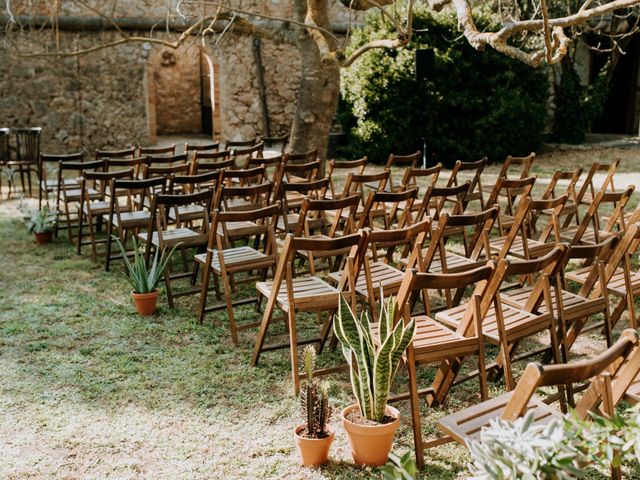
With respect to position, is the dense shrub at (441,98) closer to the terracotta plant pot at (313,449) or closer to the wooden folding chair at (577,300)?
the wooden folding chair at (577,300)

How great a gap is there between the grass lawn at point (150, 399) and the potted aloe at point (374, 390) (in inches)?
4.5

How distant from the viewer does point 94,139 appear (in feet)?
49.0

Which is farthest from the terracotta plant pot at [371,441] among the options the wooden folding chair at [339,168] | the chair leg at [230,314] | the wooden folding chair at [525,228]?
the wooden folding chair at [339,168]

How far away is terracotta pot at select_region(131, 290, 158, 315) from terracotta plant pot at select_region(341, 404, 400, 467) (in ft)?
8.34

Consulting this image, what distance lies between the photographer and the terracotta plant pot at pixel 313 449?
3281 millimetres

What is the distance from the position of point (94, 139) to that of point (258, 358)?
11.6 m

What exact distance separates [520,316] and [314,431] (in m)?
1.35

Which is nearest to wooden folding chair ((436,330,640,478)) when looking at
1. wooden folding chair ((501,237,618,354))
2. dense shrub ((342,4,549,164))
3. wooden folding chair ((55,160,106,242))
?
wooden folding chair ((501,237,618,354))

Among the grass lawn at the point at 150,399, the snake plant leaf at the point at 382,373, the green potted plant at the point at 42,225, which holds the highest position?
the snake plant leaf at the point at 382,373

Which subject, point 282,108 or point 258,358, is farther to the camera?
point 282,108

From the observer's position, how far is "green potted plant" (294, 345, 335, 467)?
328cm

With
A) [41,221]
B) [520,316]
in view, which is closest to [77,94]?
[41,221]

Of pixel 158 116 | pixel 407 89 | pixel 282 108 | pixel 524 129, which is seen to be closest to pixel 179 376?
pixel 407 89

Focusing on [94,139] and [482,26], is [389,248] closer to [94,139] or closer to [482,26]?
[482,26]
